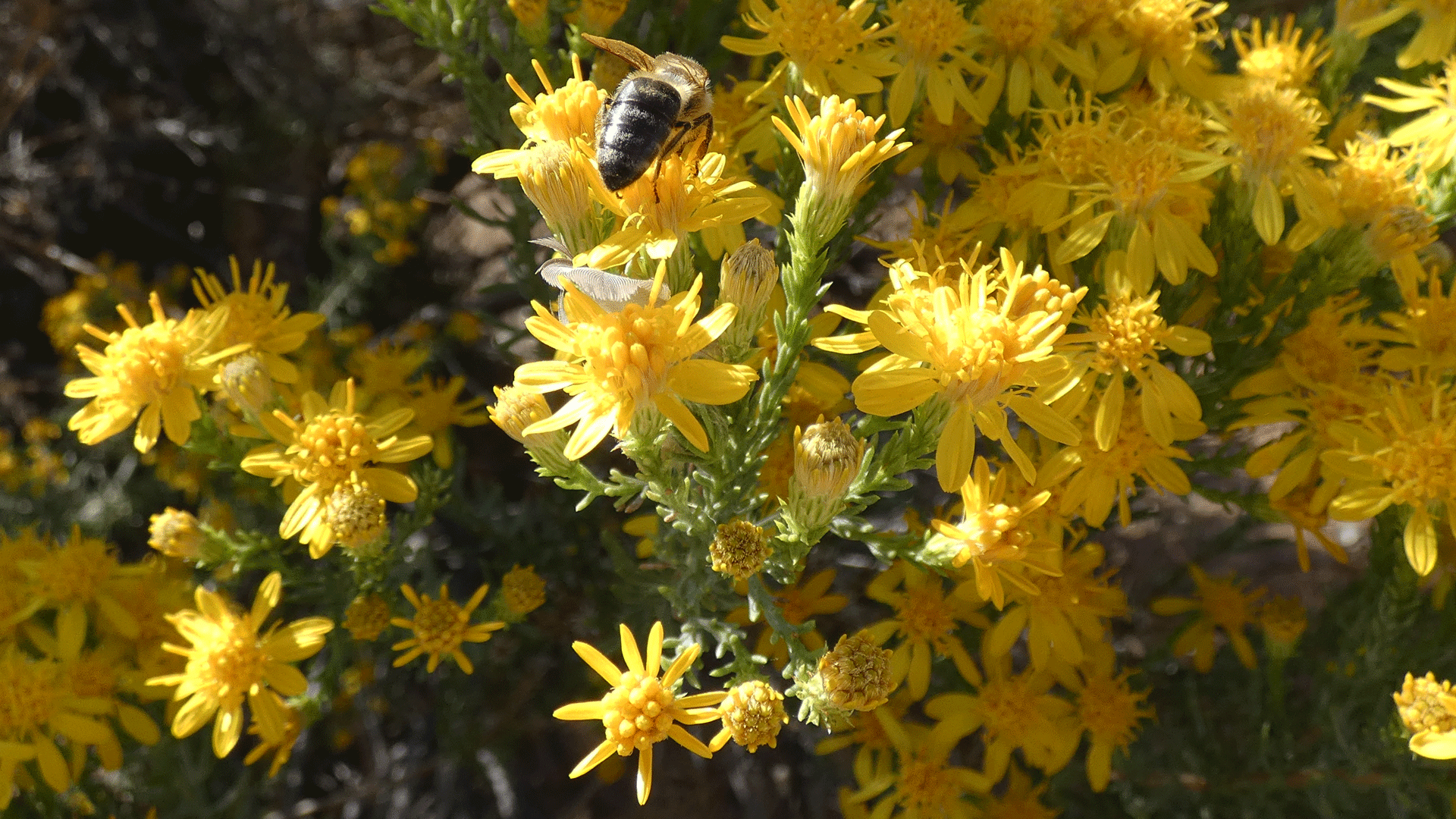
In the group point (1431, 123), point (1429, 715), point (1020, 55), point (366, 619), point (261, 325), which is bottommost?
point (366, 619)

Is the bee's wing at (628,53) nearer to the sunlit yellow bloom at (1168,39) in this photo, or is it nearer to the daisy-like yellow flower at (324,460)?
the daisy-like yellow flower at (324,460)

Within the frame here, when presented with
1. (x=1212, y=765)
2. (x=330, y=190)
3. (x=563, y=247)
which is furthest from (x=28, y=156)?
(x=1212, y=765)

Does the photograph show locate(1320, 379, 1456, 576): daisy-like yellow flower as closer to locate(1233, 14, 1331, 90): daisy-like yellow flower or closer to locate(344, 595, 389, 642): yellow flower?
locate(1233, 14, 1331, 90): daisy-like yellow flower

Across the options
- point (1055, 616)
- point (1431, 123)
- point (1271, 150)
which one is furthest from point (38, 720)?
point (1431, 123)

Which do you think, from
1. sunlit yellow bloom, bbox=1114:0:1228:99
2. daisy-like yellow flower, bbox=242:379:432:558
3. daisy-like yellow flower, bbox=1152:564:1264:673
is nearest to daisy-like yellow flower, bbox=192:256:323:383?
daisy-like yellow flower, bbox=242:379:432:558

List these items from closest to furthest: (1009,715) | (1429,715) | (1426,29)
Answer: (1429,715) < (1009,715) < (1426,29)

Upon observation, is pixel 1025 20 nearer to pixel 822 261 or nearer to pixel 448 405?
pixel 822 261

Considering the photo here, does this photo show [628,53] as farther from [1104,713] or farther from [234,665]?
[1104,713]

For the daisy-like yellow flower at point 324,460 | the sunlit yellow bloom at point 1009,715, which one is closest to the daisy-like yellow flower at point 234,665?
the daisy-like yellow flower at point 324,460
